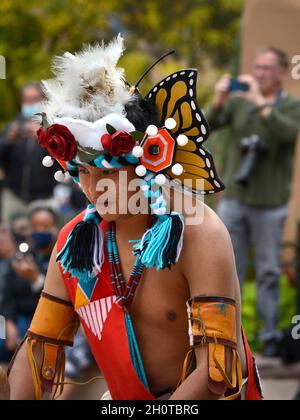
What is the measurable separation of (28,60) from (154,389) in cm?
1174

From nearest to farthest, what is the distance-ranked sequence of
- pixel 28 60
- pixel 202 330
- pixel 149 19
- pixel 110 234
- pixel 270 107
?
pixel 202 330 → pixel 110 234 → pixel 270 107 → pixel 28 60 → pixel 149 19

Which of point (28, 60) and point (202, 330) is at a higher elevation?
point (28, 60)

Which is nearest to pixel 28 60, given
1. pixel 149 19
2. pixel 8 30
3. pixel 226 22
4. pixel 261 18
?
pixel 8 30

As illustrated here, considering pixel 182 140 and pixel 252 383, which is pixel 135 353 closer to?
pixel 252 383

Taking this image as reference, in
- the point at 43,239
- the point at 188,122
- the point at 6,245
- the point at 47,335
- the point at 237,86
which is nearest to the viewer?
the point at 188,122

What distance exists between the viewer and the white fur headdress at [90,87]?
3.13 m

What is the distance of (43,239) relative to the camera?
7016mm

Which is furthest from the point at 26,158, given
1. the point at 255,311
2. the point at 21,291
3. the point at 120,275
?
the point at 120,275

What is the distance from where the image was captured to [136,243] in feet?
10.6

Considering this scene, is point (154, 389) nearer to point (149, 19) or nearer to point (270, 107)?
point (270, 107)

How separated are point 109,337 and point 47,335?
0.26m

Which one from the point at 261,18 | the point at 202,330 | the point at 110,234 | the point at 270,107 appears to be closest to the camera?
the point at 202,330

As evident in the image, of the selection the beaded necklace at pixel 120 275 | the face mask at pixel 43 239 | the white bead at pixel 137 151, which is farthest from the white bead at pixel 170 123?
the face mask at pixel 43 239

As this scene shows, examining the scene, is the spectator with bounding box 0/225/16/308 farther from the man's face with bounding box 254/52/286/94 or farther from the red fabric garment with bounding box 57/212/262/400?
the red fabric garment with bounding box 57/212/262/400
